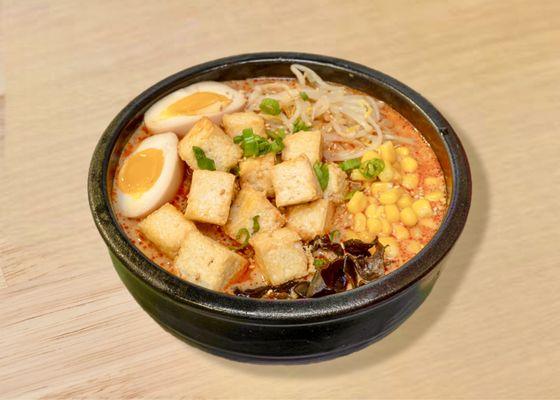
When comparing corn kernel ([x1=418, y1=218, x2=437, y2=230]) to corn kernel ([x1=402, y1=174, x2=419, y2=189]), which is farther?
corn kernel ([x1=402, y1=174, x2=419, y2=189])

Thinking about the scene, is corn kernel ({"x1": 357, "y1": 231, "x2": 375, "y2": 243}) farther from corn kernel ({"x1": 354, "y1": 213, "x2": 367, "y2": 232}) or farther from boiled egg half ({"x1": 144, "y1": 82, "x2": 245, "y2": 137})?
boiled egg half ({"x1": 144, "y1": 82, "x2": 245, "y2": 137})

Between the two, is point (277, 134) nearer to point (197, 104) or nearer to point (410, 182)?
point (197, 104)

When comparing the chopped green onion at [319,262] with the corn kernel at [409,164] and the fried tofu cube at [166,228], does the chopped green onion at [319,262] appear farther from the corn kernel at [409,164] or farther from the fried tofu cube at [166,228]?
the corn kernel at [409,164]

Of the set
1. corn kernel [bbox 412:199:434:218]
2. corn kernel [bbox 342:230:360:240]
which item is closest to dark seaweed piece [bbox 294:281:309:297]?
corn kernel [bbox 342:230:360:240]

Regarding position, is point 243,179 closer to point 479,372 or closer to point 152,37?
point 479,372

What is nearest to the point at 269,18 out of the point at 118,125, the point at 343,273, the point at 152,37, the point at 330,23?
the point at 330,23

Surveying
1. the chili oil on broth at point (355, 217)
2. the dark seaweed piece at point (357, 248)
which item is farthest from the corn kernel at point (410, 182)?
the dark seaweed piece at point (357, 248)
